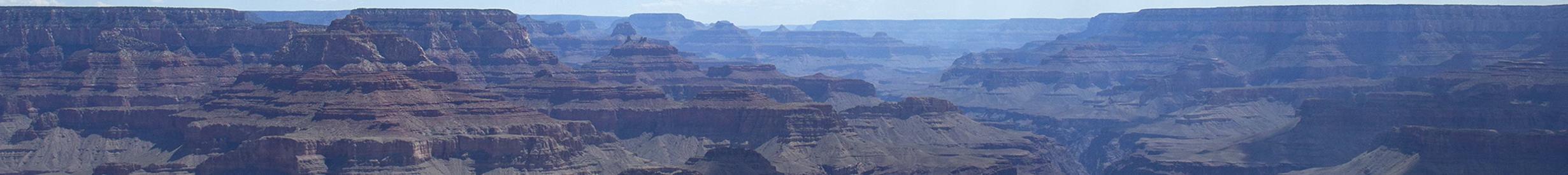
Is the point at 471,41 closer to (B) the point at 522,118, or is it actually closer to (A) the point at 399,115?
(B) the point at 522,118

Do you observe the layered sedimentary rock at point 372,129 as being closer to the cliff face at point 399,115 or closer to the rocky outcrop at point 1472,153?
the cliff face at point 399,115

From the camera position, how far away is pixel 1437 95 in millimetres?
164500

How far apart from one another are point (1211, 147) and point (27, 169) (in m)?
71.3

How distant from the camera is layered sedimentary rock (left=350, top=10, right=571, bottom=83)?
18212cm

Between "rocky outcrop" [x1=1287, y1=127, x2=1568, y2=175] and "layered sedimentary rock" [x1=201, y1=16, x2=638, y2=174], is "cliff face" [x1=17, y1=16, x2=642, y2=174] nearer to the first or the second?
"layered sedimentary rock" [x1=201, y1=16, x2=638, y2=174]

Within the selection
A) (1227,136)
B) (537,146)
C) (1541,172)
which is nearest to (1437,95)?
(1227,136)

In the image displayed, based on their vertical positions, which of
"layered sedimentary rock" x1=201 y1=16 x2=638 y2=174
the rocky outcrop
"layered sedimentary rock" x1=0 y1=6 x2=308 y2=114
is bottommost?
the rocky outcrop

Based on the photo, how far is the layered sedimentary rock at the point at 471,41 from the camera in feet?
598

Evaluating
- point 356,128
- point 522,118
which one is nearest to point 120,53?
point 522,118

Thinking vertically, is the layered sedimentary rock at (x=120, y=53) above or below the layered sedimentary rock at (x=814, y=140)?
above

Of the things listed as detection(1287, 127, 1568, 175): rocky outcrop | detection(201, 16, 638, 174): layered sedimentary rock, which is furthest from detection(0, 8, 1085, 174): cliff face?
detection(1287, 127, 1568, 175): rocky outcrop

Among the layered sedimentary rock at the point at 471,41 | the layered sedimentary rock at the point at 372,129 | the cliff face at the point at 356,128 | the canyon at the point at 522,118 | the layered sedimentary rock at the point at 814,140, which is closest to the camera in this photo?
the layered sedimentary rock at the point at 372,129

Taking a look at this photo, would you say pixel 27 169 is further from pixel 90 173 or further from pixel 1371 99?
pixel 1371 99

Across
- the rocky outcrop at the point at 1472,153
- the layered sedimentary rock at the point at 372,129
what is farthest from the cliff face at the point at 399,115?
the rocky outcrop at the point at 1472,153
